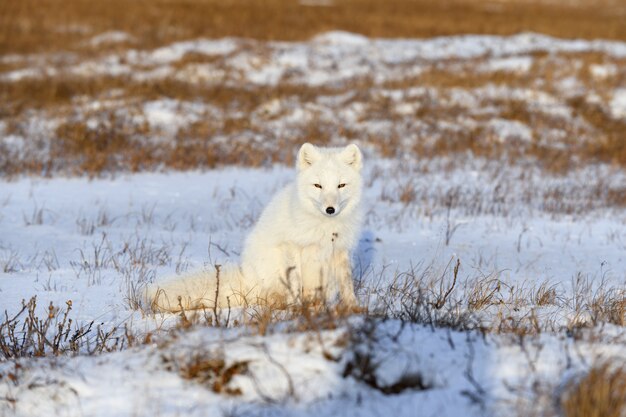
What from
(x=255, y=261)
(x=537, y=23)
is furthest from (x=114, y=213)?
(x=537, y=23)

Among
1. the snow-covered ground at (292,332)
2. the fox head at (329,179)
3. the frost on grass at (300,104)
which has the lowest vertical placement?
the snow-covered ground at (292,332)

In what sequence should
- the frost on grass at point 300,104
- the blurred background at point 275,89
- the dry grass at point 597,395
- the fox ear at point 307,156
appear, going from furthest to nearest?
1. the blurred background at point 275,89
2. the frost on grass at point 300,104
3. the fox ear at point 307,156
4. the dry grass at point 597,395

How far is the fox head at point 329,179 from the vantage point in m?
5.03

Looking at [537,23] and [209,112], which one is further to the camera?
[537,23]

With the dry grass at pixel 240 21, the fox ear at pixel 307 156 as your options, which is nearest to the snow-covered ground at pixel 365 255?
the fox ear at pixel 307 156

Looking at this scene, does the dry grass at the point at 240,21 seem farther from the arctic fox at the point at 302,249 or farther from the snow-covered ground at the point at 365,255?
the arctic fox at the point at 302,249

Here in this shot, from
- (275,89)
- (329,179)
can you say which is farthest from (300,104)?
(329,179)

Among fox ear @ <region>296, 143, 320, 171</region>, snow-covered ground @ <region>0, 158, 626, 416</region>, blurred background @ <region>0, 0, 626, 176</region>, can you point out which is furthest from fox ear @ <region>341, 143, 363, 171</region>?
blurred background @ <region>0, 0, 626, 176</region>

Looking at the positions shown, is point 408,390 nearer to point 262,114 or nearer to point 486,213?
point 486,213

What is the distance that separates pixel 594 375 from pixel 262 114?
13673 mm

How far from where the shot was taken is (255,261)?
5.20 meters

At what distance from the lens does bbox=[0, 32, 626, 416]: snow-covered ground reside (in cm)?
326

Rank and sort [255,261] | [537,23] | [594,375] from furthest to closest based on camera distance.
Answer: [537,23] < [255,261] < [594,375]

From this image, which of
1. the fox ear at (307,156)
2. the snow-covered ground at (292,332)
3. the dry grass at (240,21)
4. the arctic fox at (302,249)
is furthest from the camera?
the dry grass at (240,21)
